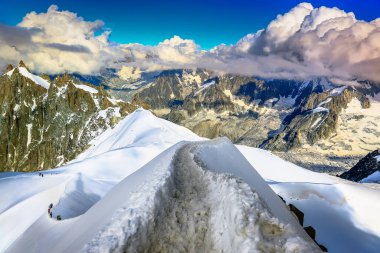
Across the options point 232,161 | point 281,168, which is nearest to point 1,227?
point 232,161

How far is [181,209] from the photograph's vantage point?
810 inches

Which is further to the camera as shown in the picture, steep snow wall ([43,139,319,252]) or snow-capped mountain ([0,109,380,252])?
snow-capped mountain ([0,109,380,252])

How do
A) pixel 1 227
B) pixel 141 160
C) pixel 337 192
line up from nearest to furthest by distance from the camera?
pixel 1 227 → pixel 337 192 → pixel 141 160

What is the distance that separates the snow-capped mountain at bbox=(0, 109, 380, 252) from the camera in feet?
53.0

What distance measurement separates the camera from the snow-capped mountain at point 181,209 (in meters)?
16.1

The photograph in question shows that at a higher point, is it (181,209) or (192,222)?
(181,209)

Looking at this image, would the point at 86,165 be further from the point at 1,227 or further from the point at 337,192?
the point at 337,192

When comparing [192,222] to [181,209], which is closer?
[192,222]

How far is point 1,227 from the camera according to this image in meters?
40.7

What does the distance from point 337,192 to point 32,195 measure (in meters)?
43.3

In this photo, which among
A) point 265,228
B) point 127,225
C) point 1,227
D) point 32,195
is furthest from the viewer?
point 32,195

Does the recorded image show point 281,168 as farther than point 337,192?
Yes

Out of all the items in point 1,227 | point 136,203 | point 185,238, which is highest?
point 136,203

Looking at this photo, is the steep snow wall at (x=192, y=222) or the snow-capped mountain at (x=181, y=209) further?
the snow-capped mountain at (x=181, y=209)
